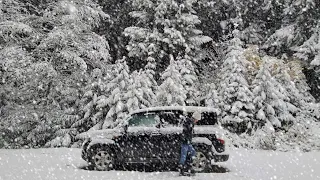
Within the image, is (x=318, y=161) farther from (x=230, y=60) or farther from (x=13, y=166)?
(x=13, y=166)

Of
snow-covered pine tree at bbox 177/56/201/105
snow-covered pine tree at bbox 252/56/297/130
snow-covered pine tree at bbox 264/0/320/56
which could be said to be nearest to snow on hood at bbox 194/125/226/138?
snow-covered pine tree at bbox 252/56/297/130

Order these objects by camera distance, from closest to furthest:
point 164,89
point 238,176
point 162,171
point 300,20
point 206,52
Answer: point 238,176
point 162,171
point 164,89
point 300,20
point 206,52

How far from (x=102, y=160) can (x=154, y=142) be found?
5.10 feet

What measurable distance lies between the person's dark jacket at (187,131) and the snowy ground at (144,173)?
0.94 m

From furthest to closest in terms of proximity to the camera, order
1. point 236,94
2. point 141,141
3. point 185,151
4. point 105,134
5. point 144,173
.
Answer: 1. point 236,94
2. point 105,134
3. point 141,141
4. point 144,173
5. point 185,151

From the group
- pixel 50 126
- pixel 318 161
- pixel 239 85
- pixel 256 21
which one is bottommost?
pixel 50 126

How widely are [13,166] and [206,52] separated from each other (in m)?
16.4

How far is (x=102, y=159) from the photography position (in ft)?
39.1

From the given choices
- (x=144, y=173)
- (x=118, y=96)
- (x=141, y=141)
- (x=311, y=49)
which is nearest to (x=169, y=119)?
(x=141, y=141)

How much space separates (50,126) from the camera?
2064cm

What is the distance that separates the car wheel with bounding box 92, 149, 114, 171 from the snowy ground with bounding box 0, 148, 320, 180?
0.35 meters

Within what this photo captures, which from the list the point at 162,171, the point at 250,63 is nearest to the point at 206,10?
the point at 250,63

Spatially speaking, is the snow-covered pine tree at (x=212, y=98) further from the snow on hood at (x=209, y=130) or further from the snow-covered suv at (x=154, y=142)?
the snow on hood at (x=209, y=130)

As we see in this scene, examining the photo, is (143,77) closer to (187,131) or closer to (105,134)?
(105,134)
